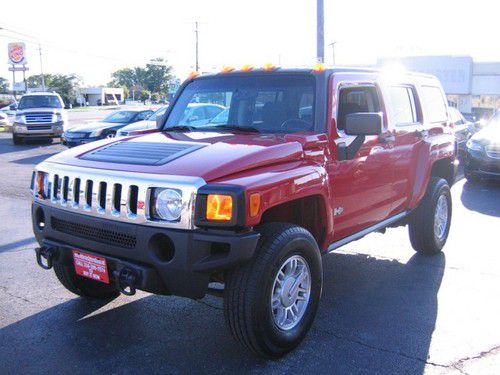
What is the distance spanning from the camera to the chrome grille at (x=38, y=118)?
19297mm

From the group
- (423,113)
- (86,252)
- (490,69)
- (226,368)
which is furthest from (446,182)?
(490,69)

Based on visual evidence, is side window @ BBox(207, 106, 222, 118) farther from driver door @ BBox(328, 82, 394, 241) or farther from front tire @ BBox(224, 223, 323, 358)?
front tire @ BBox(224, 223, 323, 358)

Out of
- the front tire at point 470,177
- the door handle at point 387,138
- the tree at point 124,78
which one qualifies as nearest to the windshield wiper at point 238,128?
the door handle at point 387,138

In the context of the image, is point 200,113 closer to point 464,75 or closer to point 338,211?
point 338,211

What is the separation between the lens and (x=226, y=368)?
348cm

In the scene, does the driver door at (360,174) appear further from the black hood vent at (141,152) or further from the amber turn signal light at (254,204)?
the black hood vent at (141,152)

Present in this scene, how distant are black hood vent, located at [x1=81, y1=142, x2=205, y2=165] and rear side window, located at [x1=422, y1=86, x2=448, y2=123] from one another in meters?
3.31

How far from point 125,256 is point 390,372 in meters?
1.86

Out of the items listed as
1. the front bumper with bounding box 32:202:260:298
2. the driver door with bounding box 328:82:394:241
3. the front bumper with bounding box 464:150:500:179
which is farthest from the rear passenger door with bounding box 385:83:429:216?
the front bumper with bounding box 464:150:500:179

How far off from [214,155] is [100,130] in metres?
13.2

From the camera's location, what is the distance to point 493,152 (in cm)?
1058

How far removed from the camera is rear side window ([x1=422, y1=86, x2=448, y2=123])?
19.8 ft

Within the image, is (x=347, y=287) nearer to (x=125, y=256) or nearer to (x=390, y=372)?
(x=390, y=372)

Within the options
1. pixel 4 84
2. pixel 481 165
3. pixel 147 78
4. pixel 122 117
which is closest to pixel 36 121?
pixel 122 117
